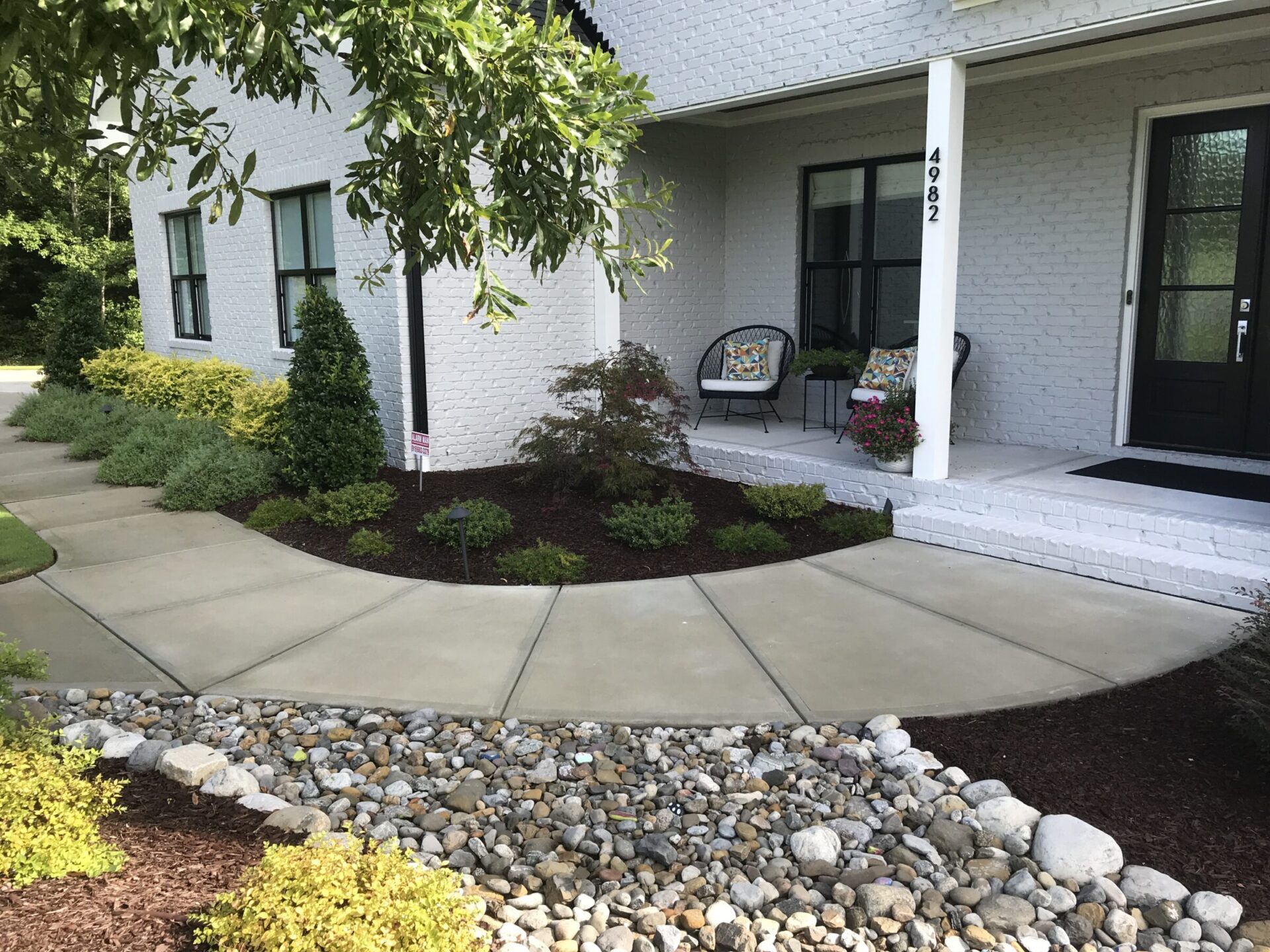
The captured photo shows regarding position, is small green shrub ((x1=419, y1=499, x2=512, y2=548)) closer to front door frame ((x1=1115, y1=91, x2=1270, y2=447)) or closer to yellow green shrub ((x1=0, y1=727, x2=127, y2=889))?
yellow green shrub ((x1=0, y1=727, x2=127, y2=889))

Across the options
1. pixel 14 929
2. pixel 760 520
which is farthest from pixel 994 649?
pixel 14 929

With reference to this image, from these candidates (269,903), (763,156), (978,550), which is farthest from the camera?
(763,156)

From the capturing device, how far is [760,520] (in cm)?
657

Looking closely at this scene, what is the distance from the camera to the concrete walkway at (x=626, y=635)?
3963mm

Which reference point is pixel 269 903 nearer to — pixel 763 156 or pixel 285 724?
pixel 285 724

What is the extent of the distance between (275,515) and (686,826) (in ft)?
15.1

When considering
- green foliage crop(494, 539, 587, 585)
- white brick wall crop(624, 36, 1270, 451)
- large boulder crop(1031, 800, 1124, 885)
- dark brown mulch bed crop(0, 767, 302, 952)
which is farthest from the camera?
white brick wall crop(624, 36, 1270, 451)

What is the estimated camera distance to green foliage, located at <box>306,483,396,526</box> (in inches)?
261

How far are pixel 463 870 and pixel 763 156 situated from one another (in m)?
7.82

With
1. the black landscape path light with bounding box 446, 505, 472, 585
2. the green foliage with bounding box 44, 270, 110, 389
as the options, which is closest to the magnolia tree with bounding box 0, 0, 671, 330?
the black landscape path light with bounding box 446, 505, 472, 585

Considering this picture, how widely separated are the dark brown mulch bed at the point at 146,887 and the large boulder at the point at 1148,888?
235cm

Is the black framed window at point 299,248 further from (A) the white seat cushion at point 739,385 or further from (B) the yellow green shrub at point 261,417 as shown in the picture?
(A) the white seat cushion at point 739,385

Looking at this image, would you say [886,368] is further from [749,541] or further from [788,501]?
[749,541]

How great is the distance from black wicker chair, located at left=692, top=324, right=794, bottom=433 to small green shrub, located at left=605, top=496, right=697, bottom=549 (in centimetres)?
246
